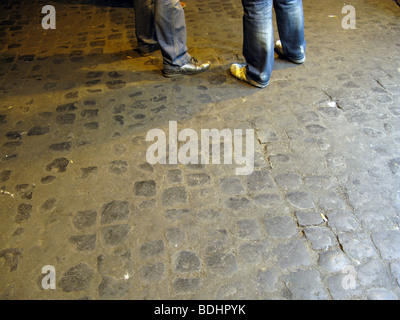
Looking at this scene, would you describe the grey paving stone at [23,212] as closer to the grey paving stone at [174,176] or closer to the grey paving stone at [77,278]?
the grey paving stone at [77,278]

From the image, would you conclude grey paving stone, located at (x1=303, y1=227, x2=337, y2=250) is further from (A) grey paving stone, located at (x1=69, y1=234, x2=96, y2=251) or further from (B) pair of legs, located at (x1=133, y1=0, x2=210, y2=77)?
(B) pair of legs, located at (x1=133, y1=0, x2=210, y2=77)

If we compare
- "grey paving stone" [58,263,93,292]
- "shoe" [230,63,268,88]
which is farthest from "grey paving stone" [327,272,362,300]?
"shoe" [230,63,268,88]

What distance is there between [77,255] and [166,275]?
23.8 inches

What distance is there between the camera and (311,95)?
12.4ft

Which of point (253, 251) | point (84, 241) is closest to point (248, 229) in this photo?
point (253, 251)

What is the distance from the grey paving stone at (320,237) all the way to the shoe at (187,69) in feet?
7.60

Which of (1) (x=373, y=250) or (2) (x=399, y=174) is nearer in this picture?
(1) (x=373, y=250)

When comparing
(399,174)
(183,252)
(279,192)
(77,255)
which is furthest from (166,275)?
(399,174)

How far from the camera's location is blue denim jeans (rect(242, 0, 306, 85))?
3.57 metres

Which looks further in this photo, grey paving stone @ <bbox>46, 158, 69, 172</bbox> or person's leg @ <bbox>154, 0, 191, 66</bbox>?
person's leg @ <bbox>154, 0, 191, 66</bbox>

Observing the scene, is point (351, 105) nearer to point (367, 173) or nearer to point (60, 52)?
point (367, 173)

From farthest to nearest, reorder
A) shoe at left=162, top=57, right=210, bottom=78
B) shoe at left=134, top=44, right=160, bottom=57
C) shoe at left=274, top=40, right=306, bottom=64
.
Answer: shoe at left=134, top=44, right=160, bottom=57
shoe at left=274, top=40, right=306, bottom=64
shoe at left=162, top=57, right=210, bottom=78

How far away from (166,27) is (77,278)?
2.66 m

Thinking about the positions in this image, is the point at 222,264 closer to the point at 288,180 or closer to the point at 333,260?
the point at 333,260
